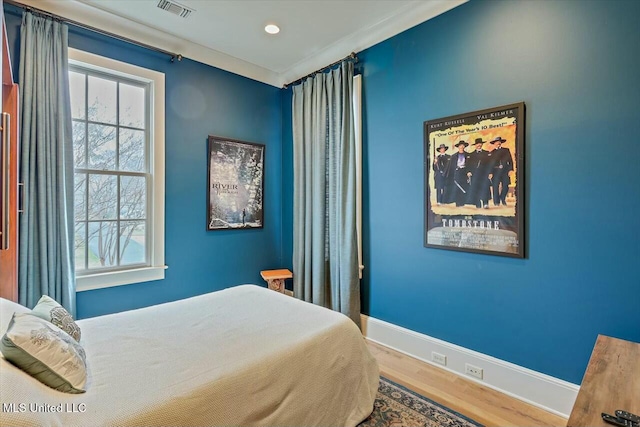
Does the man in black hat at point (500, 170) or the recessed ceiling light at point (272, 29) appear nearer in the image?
the man in black hat at point (500, 170)

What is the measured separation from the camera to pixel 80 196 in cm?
266

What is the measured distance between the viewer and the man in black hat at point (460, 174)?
2.33 metres

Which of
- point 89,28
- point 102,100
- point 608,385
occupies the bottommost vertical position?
point 608,385

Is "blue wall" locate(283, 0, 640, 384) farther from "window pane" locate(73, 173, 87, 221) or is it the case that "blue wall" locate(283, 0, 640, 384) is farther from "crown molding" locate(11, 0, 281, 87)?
"window pane" locate(73, 173, 87, 221)

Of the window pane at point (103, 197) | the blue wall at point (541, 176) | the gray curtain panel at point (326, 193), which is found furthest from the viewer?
the gray curtain panel at point (326, 193)

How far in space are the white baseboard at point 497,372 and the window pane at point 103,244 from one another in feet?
8.53

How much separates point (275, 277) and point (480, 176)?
7.50ft

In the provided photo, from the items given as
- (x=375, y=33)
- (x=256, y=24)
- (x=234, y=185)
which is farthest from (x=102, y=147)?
(x=375, y=33)

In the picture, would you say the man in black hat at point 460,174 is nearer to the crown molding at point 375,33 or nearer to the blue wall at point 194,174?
the crown molding at point 375,33

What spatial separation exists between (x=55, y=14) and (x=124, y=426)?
9.91 ft

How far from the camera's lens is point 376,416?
1.88 m

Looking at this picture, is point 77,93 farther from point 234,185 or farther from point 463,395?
point 463,395

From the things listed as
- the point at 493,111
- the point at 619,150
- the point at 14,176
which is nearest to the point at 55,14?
the point at 14,176

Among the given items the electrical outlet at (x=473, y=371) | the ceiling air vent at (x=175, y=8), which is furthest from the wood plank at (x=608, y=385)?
the ceiling air vent at (x=175, y=8)
